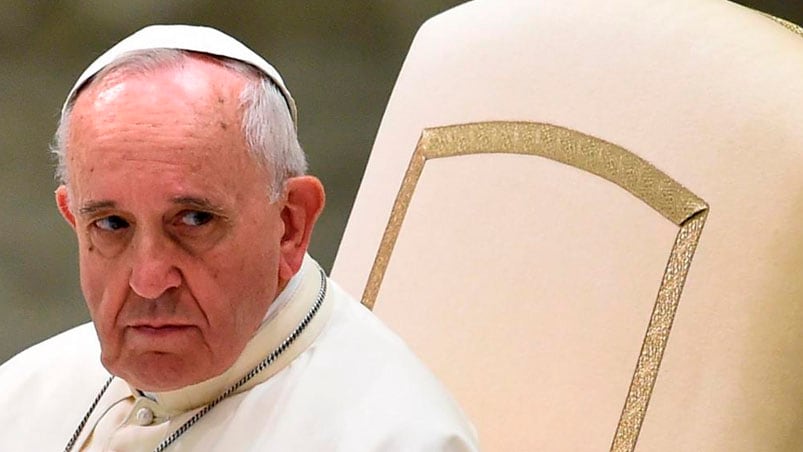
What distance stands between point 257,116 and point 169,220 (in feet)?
0.42

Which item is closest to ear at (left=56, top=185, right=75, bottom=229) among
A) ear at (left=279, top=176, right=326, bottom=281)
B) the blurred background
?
ear at (left=279, top=176, right=326, bottom=281)

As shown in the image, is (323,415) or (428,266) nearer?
(323,415)

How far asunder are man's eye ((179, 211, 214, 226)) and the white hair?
0.07 metres

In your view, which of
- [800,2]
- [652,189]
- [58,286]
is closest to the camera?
[652,189]

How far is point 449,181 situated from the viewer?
1952 millimetres

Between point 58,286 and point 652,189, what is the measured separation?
1.60 meters

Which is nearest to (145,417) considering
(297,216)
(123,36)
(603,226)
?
(297,216)

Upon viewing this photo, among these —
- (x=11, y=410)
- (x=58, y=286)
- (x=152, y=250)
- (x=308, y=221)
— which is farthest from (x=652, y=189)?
(x=58, y=286)

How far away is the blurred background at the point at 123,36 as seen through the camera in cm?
272

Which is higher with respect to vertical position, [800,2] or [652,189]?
[800,2]

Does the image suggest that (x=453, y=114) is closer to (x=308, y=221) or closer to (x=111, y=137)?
(x=308, y=221)

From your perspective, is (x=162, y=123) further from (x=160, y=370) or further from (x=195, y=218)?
(x=160, y=370)

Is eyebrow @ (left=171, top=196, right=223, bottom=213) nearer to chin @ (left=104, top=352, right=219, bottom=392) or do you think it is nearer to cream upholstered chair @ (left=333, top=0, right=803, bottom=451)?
chin @ (left=104, top=352, right=219, bottom=392)

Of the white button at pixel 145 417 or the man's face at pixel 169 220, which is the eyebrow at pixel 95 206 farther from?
the white button at pixel 145 417
